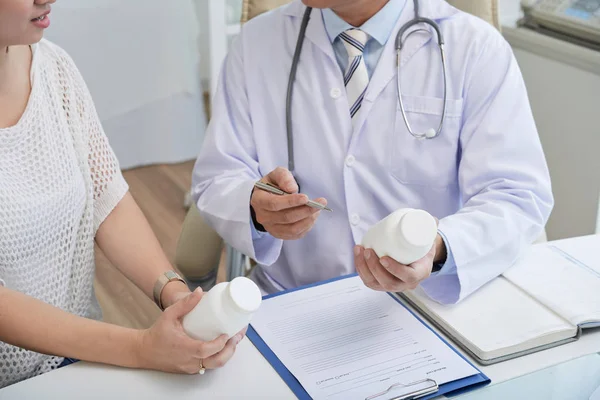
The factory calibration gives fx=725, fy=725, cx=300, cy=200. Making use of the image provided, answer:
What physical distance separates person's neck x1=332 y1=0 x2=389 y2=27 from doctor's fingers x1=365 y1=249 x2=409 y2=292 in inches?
22.3

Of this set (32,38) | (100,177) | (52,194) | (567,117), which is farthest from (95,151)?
(567,117)

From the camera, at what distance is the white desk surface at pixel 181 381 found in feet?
3.06

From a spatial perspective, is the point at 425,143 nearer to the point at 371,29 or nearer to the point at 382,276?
the point at 371,29

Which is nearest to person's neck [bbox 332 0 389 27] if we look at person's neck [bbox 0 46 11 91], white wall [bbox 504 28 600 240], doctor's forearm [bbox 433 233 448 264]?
doctor's forearm [bbox 433 233 448 264]

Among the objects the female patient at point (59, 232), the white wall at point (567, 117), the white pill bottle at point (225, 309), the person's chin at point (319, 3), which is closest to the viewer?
the white pill bottle at point (225, 309)

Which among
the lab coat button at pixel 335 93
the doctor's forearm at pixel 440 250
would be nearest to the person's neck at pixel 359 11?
the lab coat button at pixel 335 93

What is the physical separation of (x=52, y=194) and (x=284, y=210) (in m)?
0.39

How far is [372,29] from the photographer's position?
4.64 feet

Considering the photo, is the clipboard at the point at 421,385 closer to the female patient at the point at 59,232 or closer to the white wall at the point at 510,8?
the female patient at the point at 59,232

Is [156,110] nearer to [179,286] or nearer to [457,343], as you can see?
[179,286]

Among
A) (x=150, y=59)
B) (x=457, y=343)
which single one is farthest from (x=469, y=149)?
(x=150, y=59)

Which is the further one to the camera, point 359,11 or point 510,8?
point 510,8

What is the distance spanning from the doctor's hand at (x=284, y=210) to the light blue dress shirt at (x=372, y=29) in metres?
0.32

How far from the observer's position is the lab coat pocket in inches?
54.1
